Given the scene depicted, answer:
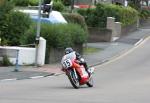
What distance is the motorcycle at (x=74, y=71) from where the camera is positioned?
19797 mm

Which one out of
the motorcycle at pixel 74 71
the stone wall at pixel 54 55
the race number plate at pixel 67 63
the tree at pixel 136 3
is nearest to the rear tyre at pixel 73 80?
the motorcycle at pixel 74 71

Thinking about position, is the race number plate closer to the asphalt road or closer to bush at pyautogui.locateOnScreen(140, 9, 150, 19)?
the asphalt road

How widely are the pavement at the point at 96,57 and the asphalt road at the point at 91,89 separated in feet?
3.34

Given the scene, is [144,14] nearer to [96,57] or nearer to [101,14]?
[101,14]

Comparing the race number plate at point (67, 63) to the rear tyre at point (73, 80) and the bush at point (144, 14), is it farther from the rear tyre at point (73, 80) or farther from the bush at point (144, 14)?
the bush at point (144, 14)

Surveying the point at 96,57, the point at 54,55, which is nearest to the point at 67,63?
the point at 54,55

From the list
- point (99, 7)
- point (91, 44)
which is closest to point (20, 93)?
point (91, 44)

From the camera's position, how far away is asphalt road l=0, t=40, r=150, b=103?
15.9 meters

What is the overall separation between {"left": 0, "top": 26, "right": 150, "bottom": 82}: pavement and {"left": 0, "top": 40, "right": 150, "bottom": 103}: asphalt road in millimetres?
1019

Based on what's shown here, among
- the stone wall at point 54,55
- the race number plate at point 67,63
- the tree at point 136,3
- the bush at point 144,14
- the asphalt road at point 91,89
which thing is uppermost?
the race number plate at point 67,63

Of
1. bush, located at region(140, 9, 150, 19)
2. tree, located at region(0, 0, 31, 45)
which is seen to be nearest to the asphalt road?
tree, located at region(0, 0, 31, 45)

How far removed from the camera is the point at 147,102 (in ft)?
51.0

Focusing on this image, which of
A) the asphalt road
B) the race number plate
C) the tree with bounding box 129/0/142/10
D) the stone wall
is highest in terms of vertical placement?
the race number plate

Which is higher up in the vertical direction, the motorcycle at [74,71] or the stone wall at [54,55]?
the motorcycle at [74,71]
